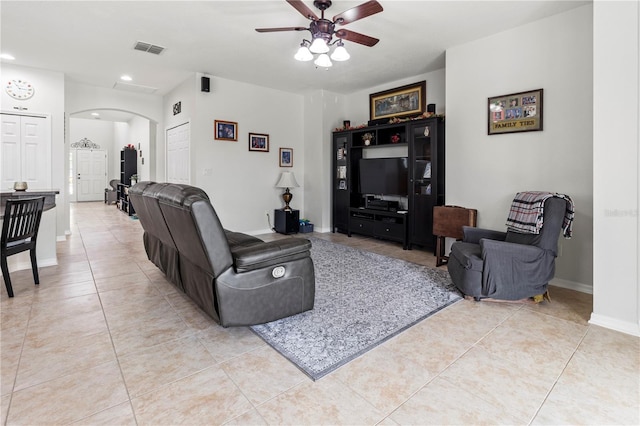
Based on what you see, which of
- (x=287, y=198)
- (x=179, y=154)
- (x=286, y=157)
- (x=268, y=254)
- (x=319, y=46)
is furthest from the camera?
(x=286, y=157)

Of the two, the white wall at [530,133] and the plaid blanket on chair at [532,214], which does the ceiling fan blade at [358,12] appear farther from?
the plaid blanket on chair at [532,214]

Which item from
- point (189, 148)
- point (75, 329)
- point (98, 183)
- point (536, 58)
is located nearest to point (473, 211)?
point (536, 58)

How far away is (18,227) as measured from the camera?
301cm

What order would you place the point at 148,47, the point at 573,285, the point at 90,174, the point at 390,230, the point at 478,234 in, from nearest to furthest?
the point at 573,285 → the point at 478,234 → the point at 148,47 → the point at 390,230 → the point at 90,174

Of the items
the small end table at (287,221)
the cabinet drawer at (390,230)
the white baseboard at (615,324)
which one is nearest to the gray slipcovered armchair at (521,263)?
the white baseboard at (615,324)

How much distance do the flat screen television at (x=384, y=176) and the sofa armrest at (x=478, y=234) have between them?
1758mm

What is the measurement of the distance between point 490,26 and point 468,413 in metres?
3.81

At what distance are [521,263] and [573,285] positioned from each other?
103 centimetres

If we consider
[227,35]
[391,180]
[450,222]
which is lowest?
[450,222]

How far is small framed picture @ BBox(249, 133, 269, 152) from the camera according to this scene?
612 cm

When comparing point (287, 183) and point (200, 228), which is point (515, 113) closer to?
point (200, 228)

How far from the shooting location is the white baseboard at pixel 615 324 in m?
2.33

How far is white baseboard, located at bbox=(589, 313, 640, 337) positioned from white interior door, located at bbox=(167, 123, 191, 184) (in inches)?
219

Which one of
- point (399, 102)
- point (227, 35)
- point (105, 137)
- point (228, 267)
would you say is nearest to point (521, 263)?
point (228, 267)
